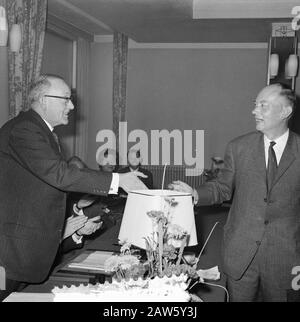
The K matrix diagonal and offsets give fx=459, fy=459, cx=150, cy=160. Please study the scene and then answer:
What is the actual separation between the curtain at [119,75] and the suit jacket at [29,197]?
7.27m

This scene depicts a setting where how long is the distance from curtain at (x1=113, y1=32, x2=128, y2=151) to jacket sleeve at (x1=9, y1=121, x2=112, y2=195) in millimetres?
7318

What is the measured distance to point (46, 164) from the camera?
2.47 metres

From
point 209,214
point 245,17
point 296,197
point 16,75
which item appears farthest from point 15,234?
point 245,17

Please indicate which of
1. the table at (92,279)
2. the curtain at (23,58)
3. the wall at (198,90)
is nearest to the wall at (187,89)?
the wall at (198,90)

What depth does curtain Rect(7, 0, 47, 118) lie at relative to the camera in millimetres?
5113

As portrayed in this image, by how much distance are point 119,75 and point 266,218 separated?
7.63 m

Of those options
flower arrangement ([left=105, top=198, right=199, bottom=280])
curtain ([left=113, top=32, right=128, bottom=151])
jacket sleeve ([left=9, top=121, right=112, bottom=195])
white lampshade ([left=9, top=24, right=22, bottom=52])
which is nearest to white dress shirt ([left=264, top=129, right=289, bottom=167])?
jacket sleeve ([left=9, top=121, right=112, bottom=195])

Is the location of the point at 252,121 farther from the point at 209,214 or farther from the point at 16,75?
the point at 16,75

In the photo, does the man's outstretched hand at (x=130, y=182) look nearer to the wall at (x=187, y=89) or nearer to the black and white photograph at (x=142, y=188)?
the black and white photograph at (x=142, y=188)

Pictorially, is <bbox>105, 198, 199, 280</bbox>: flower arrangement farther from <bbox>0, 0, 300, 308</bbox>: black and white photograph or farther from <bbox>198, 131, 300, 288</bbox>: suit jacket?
<bbox>198, 131, 300, 288</bbox>: suit jacket

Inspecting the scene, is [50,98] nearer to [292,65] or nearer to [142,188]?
[142,188]

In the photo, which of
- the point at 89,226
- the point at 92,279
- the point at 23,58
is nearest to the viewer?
the point at 92,279

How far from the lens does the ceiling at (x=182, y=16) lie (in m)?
6.92

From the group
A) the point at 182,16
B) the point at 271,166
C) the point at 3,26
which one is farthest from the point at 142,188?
the point at 182,16
